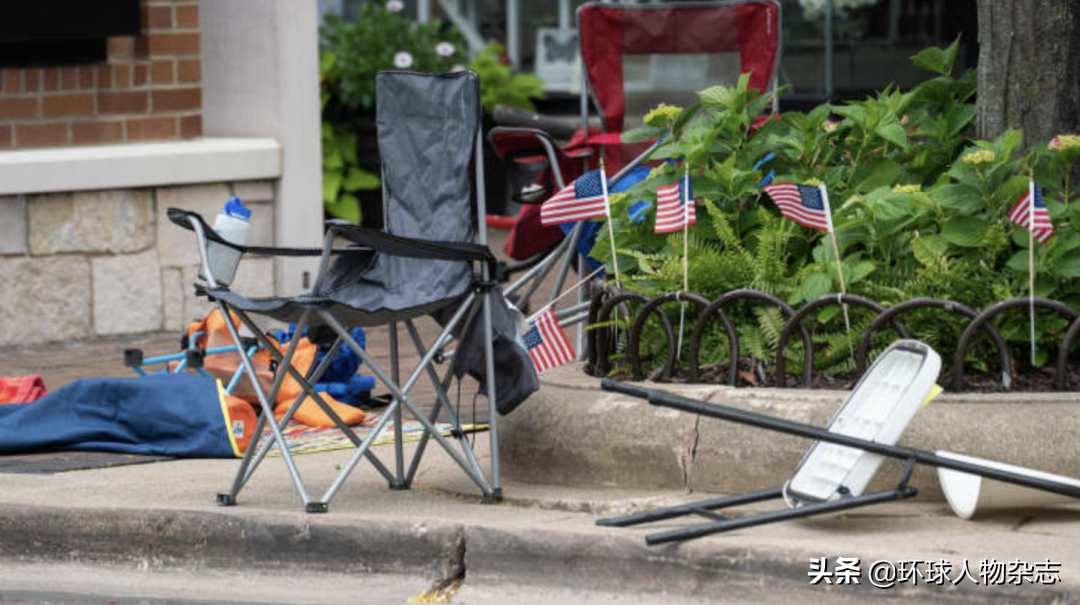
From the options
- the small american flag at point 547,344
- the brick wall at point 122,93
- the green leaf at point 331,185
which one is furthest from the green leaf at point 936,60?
the green leaf at point 331,185

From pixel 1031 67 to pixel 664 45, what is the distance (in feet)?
6.31

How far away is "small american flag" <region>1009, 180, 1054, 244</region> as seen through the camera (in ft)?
15.6

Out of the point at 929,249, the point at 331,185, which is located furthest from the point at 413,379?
the point at 331,185

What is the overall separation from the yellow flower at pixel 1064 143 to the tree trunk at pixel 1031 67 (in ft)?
0.87

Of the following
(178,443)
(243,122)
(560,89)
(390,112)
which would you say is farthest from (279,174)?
(560,89)

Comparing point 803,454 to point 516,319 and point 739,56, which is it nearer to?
point 516,319

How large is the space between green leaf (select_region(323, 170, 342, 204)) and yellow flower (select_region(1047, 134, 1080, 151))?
694 centimetres

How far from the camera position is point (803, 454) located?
15.4ft

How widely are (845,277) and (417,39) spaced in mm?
7454

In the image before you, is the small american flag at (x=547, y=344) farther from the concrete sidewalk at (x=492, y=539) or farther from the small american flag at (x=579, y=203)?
the concrete sidewalk at (x=492, y=539)

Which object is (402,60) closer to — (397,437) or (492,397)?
(397,437)

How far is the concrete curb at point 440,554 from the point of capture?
4184 millimetres

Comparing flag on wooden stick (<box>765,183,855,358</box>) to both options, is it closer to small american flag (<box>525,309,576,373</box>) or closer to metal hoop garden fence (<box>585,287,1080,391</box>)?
metal hoop garden fence (<box>585,287,1080,391</box>)

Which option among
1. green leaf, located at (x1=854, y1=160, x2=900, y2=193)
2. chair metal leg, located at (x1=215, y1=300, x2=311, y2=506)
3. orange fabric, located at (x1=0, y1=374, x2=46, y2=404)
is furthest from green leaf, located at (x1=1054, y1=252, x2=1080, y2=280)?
orange fabric, located at (x1=0, y1=374, x2=46, y2=404)
